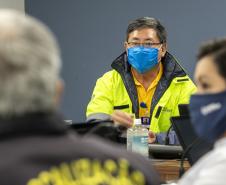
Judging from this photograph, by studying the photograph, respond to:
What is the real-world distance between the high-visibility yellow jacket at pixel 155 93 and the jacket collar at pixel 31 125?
215cm

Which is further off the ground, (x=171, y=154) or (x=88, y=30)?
(x=88, y=30)

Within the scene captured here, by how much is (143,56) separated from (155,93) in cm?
22

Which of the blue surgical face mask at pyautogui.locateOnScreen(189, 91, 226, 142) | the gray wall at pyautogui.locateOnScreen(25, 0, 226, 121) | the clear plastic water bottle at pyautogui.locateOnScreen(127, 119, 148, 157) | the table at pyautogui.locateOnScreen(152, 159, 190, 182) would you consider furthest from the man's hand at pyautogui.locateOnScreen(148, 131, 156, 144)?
the gray wall at pyautogui.locateOnScreen(25, 0, 226, 121)

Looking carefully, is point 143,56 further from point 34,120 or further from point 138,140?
point 34,120

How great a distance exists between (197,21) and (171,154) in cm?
195

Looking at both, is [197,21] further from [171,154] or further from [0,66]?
[0,66]

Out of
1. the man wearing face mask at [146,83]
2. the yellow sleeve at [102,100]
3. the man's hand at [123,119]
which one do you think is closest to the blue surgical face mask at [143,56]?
the man wearing face mask at [146,83]

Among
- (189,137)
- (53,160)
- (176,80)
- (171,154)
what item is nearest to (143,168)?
(53,160)

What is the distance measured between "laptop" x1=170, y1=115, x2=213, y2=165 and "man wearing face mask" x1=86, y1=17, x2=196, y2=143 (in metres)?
0.87

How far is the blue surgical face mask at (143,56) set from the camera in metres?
3.36

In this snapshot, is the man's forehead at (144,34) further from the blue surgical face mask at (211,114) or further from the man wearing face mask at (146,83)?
the blue surgical face mask at (211,114)

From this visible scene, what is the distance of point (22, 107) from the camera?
3.67 ft

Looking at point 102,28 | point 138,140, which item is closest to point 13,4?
point 102,28

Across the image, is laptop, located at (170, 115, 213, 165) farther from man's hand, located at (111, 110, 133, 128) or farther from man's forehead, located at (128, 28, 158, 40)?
man's forehead, located at (128, 28, 158, 40)
